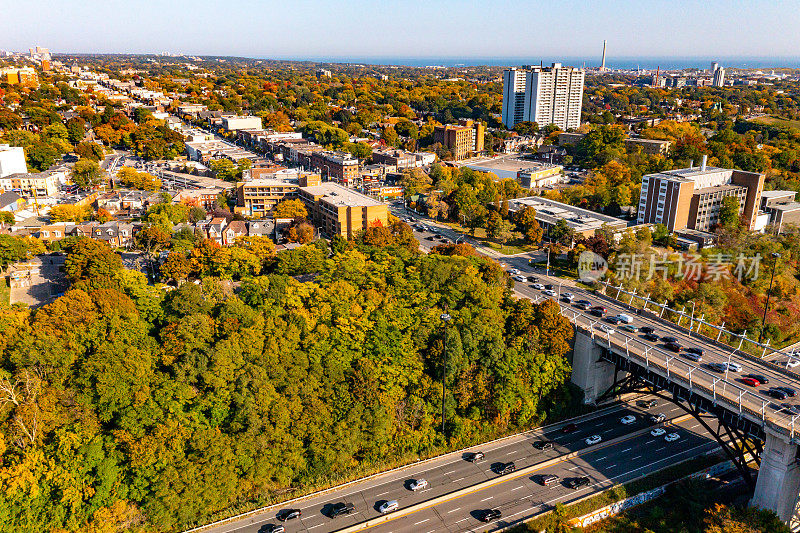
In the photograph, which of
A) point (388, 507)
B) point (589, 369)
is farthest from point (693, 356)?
point (388, 507)

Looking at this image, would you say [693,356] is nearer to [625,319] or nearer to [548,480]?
[625,319]

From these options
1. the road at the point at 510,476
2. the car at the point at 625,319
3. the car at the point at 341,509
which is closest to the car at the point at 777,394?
the road at the point at 510,476

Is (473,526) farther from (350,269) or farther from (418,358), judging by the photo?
(350,269)

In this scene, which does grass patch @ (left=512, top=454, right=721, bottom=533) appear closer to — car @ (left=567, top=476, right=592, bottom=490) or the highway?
car @ (left=567, top=476, right=592, bottom=490)

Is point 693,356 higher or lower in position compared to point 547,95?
lower

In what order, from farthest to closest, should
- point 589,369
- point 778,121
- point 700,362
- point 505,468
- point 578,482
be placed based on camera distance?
point 778,121 → point 589,369 → point 700,362 → point 505,468 → point 578,482

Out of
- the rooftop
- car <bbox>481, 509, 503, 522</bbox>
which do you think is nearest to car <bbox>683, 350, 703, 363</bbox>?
car <bbox>481, 509, 503, 522</bbox>
